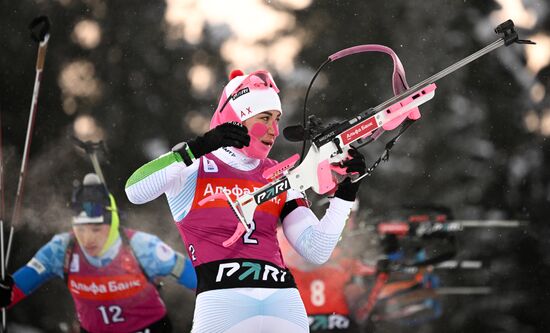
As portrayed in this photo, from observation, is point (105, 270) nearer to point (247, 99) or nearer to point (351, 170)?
point (247, 99)

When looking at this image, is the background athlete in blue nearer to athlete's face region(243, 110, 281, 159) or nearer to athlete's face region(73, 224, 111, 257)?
athlete's face region(73, 224, 111, 257)

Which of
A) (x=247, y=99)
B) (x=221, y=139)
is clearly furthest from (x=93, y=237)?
(x=221, y=139)

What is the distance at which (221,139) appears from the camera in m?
2.60

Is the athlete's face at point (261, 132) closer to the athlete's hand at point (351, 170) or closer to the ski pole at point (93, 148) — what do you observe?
the athlete's hand at point (351, 170)

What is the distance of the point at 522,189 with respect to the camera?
547 cm

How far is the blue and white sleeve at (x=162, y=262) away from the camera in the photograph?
17.1 ft

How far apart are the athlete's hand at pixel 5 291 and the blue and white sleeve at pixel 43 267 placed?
1.9 inches

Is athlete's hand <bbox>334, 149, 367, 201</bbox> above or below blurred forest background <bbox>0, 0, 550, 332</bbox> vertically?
below

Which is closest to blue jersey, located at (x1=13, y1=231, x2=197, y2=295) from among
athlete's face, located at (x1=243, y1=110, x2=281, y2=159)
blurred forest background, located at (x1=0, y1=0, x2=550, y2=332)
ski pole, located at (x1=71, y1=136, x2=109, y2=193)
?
blurred forest background, located at (x1=0, y1=0, x2=550, y2=332)

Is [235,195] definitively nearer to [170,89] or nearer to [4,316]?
[170,89]

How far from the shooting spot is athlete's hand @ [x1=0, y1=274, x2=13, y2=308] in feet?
17.1

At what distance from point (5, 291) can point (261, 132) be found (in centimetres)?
311

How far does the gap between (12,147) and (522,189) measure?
3.79 m

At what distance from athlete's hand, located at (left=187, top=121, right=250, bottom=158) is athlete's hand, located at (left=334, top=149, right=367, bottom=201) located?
373 mm
